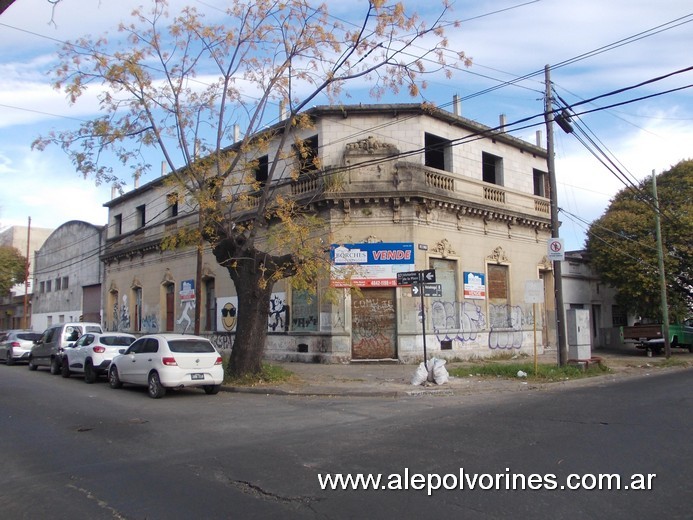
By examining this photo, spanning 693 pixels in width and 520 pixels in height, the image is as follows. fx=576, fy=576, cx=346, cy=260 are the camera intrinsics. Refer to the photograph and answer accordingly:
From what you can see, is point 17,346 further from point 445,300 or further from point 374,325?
point 445,300

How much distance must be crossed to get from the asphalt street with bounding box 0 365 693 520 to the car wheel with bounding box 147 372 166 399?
56cm

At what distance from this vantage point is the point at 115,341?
18016mm

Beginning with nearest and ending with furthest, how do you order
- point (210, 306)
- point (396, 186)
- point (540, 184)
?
1. point (396, 186)
2. point (210, 306)
3. point (540, 184)

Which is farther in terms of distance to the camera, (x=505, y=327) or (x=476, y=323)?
(x=505, y=327)

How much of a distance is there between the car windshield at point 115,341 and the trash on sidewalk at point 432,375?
30.2 feet

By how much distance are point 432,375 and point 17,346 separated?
63.6ft

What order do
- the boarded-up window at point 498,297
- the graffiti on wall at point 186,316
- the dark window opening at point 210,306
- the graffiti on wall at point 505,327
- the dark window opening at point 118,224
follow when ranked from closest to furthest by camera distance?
the graffiti on wall at point 505,327, the boarded-up window at point 498,297, the dark window opening at point 210,306, the graffiti on wall at point 186,316, the dark window opening at point 118,224

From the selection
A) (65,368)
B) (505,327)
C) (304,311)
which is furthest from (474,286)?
(65,368)

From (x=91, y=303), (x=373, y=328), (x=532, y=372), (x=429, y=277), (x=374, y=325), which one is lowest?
(x=532, y=372)

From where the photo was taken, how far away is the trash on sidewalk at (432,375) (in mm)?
15203

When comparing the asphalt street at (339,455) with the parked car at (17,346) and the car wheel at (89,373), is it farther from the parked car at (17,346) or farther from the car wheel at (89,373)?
the parked car at (17,346)

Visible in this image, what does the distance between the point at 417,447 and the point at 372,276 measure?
1347 centimetres

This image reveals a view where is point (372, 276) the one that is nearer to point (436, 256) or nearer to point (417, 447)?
point (436, 256)

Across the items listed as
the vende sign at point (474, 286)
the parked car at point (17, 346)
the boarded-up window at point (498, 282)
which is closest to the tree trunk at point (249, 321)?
the vende sign at point (474, 286)
